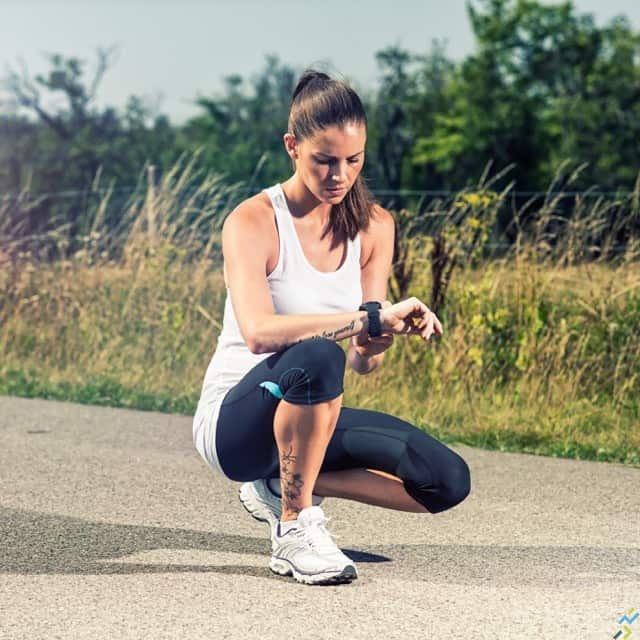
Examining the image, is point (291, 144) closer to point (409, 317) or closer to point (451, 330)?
point (409, 317)

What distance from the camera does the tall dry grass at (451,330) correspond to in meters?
7.80

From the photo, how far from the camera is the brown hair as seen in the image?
390cm

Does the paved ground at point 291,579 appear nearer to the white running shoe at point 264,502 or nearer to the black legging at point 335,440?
the white running shoe at point 264,502

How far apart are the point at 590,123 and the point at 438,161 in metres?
12.7

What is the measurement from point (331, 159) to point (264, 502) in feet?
3.79

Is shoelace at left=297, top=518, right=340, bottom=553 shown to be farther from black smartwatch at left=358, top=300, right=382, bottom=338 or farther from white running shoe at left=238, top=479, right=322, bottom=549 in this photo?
black smartwatch at left=358, top=300, right=382, bottom=338

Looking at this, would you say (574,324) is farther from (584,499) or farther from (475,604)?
(475,604)

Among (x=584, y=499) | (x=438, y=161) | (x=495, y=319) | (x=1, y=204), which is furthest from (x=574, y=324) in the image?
(x=438, y=161)

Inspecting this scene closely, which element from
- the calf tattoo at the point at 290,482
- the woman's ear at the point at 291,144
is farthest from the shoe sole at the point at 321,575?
the woman's ear at the point at 291,144

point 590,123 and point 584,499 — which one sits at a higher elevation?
point 590,123

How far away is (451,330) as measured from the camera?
8828 mm

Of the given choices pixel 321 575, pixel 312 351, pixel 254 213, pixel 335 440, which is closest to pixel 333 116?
pixel 254 213

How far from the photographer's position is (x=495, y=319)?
8.48 metres

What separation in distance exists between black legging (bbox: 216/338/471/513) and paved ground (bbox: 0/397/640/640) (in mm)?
304
